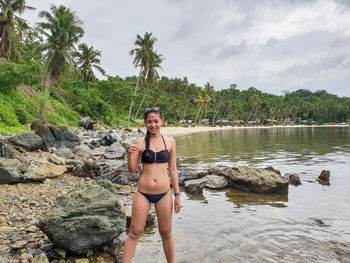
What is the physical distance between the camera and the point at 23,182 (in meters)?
6.55

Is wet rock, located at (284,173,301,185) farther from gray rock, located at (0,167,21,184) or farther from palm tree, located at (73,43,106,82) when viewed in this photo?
palm tree, located at (73,43,106,82)

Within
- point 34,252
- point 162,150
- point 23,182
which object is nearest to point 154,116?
point 162,150

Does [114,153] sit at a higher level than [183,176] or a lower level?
higher

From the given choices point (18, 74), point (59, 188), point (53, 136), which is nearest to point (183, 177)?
point (59, 188)

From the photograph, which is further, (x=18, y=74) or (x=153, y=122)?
(x=18, y=74)

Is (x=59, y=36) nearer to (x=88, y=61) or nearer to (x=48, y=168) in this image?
(x=88, y=61)

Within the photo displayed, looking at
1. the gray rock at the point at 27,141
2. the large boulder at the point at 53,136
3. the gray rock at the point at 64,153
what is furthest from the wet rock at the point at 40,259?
the large boulder at the point at 53,136

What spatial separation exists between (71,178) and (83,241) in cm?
494

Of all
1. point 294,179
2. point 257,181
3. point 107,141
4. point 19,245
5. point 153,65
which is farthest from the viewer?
point 153,65

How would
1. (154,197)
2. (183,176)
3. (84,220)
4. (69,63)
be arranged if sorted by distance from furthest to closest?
(69,63) < (183,176) < (84,220) < (154,197)

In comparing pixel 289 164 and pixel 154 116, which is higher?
pixel 154 116

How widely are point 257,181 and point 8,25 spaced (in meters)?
35.8

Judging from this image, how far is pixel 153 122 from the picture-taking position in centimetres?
319

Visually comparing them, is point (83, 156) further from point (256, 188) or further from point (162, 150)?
point (162, 150)
